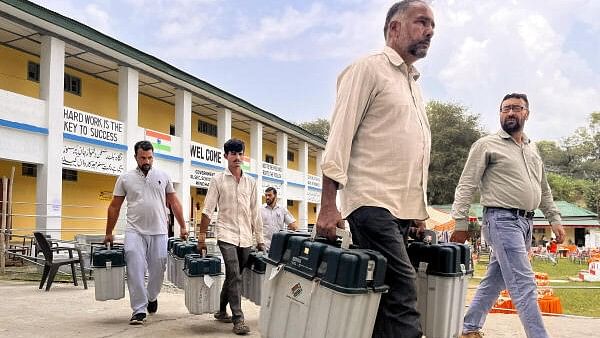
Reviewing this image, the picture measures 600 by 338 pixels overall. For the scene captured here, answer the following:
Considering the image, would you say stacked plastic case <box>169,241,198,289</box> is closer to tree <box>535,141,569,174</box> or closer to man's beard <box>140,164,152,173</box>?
man's beard <box>140,164,152,173</box>

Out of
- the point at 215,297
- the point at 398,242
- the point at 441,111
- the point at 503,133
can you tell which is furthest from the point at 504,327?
the point at 441,111

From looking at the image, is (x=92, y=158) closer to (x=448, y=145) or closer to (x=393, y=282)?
(x=393, y=282)

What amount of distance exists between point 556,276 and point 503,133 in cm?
1726

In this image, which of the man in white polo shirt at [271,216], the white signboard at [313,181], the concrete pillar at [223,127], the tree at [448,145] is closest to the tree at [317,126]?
the tree at [448,145]

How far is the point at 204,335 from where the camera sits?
17.9ft

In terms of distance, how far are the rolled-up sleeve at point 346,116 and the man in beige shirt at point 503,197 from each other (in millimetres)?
2183

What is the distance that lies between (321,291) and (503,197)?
2553 millimetres

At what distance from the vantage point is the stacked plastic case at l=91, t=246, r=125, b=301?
249 inches

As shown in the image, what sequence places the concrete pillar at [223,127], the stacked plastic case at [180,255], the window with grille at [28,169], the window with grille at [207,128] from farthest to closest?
1. the window with grille at [207,128]
2. the concrete pillar at [223,127]
3. the window with grille at [28,169]
4. the stacked plastic case at [180,255]

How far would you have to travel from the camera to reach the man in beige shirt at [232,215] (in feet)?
19.5

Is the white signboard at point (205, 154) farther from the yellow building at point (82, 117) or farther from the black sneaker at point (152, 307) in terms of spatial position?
the black sneaker at point (152, 307)

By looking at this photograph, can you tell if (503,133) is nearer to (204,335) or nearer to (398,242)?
(398,242)

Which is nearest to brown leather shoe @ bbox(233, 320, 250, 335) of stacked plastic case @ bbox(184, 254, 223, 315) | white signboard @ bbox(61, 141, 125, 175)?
stacked plastic case @ bbox(184, 254, 223, 315)

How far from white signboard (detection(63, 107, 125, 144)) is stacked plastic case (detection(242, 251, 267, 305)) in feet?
36.9
